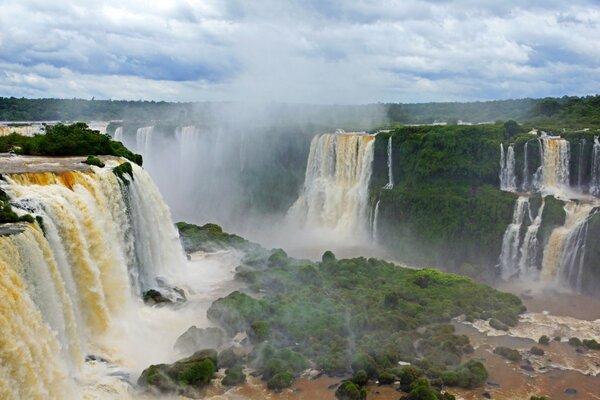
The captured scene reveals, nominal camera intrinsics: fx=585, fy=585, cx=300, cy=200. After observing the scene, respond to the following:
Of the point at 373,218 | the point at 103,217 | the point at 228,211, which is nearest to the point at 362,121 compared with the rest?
the point at 228,211

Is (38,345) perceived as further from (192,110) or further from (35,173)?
(192,110)

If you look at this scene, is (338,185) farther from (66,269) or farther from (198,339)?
(66,269)

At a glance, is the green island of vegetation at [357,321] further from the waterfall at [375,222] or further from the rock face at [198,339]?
the waterfall at [375,222]

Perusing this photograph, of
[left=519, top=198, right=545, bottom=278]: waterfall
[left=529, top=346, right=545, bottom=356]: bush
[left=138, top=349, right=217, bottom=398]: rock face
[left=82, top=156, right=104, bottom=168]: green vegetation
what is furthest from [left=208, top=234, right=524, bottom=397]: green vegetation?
[left=82, top=156, right=104, bottom=168]: green vegetation

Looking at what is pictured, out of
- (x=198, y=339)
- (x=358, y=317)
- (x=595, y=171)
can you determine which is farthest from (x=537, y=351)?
(x=595, y=171)

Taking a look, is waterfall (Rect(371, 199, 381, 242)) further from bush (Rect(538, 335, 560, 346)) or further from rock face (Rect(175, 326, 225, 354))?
rock face (Rect(175, 326, 225, 354))

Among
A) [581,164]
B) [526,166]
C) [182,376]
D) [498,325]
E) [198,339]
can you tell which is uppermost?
[581,164]

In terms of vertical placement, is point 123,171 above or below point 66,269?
above
